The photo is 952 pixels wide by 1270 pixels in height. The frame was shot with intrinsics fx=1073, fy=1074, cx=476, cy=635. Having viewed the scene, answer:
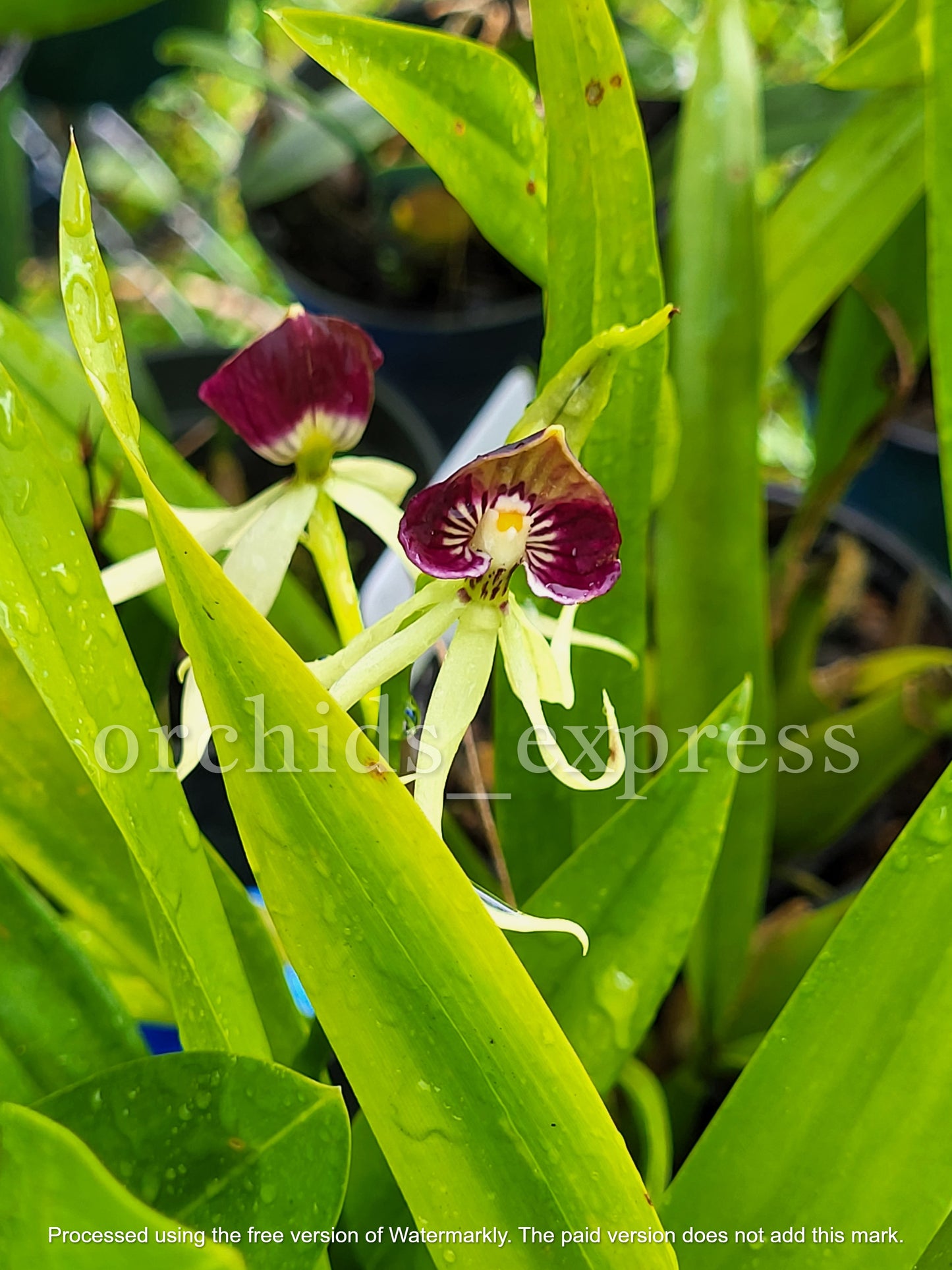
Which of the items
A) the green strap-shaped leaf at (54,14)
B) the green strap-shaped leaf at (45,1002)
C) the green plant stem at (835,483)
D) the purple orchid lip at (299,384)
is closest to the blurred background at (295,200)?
the green strap-shaped leaf at (54,14)

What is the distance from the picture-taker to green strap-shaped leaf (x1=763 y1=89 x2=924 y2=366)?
448 millimetres

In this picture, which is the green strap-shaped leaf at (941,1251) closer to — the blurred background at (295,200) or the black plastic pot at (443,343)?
the blurred background at (295,200)

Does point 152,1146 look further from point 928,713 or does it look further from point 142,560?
point 928,713

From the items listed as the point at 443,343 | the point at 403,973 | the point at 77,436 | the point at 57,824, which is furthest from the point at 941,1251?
the point at 443,343

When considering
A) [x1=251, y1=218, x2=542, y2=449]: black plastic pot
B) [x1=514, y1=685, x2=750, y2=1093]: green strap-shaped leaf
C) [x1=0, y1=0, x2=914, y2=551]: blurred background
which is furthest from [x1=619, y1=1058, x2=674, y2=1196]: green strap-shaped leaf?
[x1=251, y1=218, x2=542, y2=449]: black plastic pot

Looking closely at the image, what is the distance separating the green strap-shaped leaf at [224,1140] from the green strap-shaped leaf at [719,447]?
10.5 inches

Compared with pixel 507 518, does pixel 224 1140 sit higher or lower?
lower

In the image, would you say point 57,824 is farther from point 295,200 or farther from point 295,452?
point 295,200

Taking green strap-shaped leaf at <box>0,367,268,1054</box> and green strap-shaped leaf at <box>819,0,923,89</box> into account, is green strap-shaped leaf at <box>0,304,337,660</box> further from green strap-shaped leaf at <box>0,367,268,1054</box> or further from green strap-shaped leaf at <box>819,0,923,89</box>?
green strap-shaped leaf at <box>819,0,923,89</box>

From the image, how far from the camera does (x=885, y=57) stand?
15.2 inches

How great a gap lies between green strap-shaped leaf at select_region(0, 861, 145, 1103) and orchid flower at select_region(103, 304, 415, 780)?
7cm

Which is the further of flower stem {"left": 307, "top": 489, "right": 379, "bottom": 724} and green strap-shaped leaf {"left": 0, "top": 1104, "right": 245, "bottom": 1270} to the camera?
flower stem {"left": 307, "top": 489, "right": 379, "bottom": 724}

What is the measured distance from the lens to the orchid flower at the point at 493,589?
258 mm

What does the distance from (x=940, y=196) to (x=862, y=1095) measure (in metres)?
0.26
